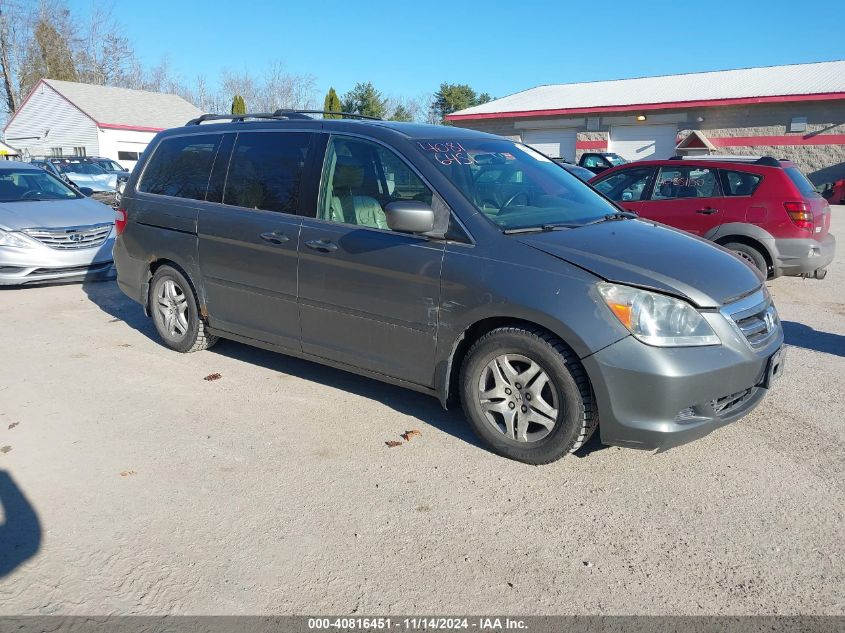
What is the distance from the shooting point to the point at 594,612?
2.71 m

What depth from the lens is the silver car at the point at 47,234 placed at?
8398 millimetres

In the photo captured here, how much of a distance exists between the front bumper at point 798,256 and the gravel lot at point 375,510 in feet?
10.4

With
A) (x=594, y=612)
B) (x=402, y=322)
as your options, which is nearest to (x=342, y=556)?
(x=594, y=612)

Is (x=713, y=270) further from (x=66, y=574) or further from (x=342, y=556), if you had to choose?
(x=66, y=574)

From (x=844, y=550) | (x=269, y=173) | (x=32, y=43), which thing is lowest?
(x=844, y=550)

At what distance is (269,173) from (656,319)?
9.90 ft

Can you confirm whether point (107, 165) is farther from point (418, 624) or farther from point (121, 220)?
point (418, 624)

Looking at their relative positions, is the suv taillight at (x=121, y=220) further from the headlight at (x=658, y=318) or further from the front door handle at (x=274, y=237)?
the headlight at (x=658, y=318)

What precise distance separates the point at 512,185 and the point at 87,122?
4647cm

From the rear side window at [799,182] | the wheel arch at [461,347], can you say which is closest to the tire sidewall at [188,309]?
the wheel arch at [461,347]

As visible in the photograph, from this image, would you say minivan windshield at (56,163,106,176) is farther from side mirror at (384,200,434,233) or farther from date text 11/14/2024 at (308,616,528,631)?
date text 11/14/2024 at (308,616,528,631)

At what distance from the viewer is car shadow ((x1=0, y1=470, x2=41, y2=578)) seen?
305 centimetres

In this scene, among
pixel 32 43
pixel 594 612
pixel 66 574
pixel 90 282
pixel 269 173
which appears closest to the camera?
pixel 594 612

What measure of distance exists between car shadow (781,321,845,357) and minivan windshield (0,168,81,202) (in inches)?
372
